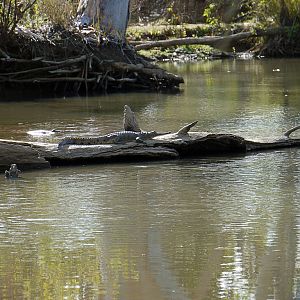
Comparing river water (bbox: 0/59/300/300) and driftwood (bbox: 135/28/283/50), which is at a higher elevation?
driftwood (bbox: 135/28/283/50)

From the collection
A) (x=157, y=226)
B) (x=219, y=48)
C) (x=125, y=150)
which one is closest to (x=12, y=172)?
(x=125, y=150)

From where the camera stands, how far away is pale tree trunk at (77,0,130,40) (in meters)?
24.7

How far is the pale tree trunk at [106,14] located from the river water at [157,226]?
27.3 ft

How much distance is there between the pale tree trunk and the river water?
8326 mm

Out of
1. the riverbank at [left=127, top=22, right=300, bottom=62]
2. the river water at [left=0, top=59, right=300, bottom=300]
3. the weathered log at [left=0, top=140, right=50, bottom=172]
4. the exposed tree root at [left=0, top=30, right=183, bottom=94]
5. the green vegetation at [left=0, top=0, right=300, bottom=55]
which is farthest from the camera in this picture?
the riverbank at [left=127, top=22, right=300, bottom=62]

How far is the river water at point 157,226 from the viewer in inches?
292

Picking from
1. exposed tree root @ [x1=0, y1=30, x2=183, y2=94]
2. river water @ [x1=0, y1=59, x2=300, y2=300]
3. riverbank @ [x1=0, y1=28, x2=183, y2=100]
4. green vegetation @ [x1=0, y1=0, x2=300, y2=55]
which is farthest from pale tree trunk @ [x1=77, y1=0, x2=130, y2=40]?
river water @ [x1=0, y1=59, x2=300, y2=300]

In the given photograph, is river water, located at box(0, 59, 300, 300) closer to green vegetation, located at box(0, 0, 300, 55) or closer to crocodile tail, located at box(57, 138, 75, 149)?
crocodile tail, located at box(57, 138, 75, 149)

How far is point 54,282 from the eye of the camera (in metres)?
7.50

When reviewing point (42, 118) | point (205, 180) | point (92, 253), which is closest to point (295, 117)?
point (42, 118)

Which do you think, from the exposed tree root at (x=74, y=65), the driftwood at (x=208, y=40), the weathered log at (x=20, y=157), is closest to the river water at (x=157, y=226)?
the weathered log at (x=20, y=157)

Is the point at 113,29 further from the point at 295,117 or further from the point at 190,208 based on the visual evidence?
the point at 190,208

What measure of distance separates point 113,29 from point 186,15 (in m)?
18.7

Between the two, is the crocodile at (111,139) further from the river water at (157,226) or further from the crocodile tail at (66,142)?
the river water at (157,226)
